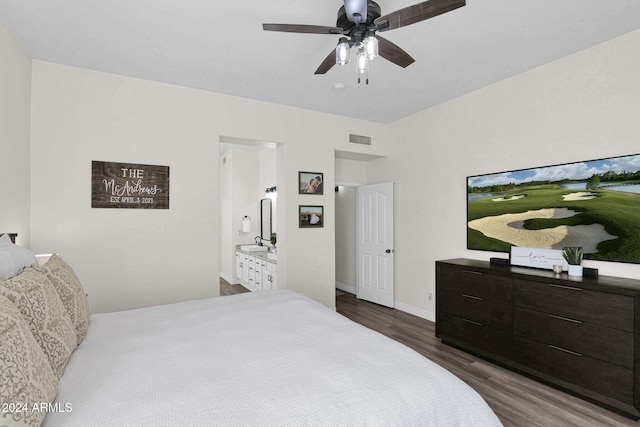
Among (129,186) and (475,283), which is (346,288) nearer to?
(475,283)

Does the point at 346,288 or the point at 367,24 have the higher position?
the point at 367,24

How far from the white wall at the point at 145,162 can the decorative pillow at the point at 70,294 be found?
1441mm

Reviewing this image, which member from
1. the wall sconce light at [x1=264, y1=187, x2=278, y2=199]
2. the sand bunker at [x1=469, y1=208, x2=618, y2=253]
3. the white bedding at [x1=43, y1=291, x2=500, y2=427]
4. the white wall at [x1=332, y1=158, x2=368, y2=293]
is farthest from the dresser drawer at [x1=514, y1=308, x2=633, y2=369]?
the wall sconce light at [x1=264, y1=187, x2=278, y2=199]

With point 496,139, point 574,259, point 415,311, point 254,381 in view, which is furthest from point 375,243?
point 254,381

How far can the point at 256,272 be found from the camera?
526 centimetres

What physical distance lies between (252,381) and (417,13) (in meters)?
2.08

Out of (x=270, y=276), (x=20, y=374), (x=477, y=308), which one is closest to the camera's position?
(x=20, y=374)

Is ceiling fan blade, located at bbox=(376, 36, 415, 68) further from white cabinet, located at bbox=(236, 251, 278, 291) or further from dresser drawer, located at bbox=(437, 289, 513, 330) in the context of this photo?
white cabinet, located at bbox=(236, 251, 278, 291)

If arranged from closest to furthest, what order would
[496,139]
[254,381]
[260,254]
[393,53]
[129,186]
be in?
[254,381], [393,53], [129,186], [496,139], [260,254]

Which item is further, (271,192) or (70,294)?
(271,192)

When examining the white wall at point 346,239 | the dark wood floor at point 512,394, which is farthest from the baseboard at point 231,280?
the dark wood floor at point 512,394

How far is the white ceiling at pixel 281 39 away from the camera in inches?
87.7

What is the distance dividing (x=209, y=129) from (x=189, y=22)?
1.45m

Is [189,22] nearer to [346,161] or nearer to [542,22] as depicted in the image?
[542,22]
